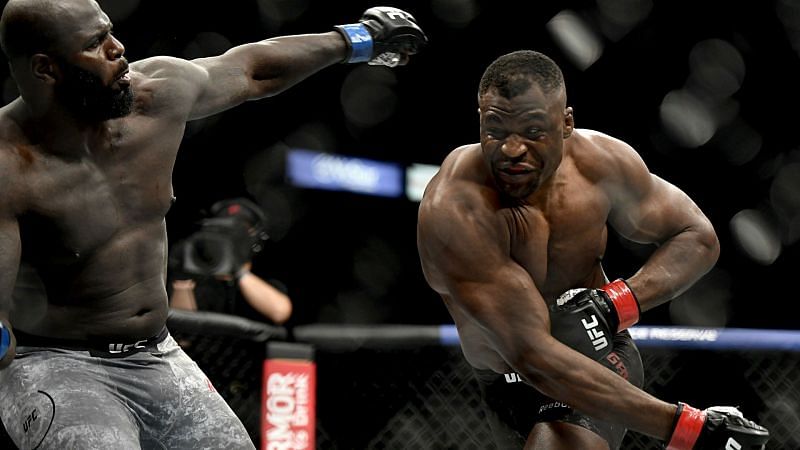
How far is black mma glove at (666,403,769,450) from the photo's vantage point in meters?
1.97

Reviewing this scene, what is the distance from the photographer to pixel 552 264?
240cm

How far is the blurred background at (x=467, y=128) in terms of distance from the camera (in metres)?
5.44

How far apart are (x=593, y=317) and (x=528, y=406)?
317 mm

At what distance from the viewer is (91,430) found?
1792mm

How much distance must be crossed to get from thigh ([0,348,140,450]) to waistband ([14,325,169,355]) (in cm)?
2

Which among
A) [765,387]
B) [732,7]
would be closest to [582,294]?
[765,387]

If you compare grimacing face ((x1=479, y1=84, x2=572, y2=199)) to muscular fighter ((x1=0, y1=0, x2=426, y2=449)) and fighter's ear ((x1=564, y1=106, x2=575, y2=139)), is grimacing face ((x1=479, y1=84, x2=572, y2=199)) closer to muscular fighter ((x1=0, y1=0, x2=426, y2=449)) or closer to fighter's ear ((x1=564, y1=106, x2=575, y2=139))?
fighter's ear ((x1=564, y1=106, x2=575, y2=139))

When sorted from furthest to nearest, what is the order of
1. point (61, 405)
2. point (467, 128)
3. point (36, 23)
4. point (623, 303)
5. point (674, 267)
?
point (467, 128)
point (674, 267)
point (623, 303)
point (36, 23)
point (61, 405)

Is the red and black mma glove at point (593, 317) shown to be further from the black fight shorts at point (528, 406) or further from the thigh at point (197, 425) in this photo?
the thigh at point (197, 425)

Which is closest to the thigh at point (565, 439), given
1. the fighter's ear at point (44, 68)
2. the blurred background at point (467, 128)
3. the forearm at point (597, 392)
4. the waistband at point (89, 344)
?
the forearm at point (597, 392)

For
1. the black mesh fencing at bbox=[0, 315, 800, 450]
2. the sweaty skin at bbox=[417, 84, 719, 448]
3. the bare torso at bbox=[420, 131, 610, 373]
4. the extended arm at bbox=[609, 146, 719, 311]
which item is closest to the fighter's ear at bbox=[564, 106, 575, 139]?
the sweaty skin at bbox=[417, 84, 719, 448]

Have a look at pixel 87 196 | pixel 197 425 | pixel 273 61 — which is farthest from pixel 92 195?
pixel 273 61

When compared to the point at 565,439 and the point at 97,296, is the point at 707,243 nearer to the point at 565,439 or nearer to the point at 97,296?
the point at 565,439

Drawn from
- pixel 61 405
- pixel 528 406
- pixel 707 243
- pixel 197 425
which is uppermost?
pixel 707 243
